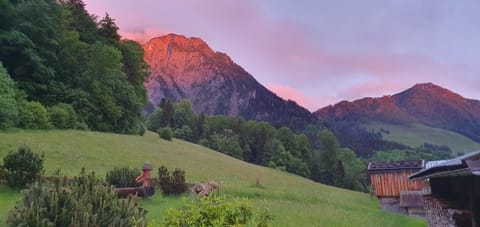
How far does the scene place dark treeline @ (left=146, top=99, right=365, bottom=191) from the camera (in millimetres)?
87062

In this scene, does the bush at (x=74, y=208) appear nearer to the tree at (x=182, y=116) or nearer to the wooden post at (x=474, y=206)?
the wooden post at (x=474, y=206)

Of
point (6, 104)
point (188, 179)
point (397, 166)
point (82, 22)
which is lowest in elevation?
point (188, 179)

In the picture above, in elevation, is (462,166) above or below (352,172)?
below

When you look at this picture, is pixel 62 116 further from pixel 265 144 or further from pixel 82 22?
pixel 265 144

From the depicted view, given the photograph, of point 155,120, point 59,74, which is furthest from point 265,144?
point 59,74

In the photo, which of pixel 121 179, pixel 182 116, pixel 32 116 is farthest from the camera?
pixel 182 116

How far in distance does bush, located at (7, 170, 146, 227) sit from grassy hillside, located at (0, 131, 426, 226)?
436 cm

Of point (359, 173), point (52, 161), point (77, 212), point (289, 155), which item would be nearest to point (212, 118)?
point (289, 155)

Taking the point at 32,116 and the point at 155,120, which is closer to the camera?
the point at 32,116

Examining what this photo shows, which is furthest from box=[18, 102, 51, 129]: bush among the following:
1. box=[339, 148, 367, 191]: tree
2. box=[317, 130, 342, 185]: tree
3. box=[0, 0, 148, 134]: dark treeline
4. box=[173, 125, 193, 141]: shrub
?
box=[317, 130, 342, 185]: tree

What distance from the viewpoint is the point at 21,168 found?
60.0 feet

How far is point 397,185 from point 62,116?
98.3 ft

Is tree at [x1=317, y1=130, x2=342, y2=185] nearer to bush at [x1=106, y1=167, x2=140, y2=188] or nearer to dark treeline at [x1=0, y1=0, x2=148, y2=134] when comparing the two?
dark treeline at [x1=0, y1=0, x2=148, y2=134]

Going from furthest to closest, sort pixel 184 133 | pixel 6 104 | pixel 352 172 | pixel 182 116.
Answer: pixel 182 116 < pixel 352 172 < pixel 184 133 < pixel 6 104
